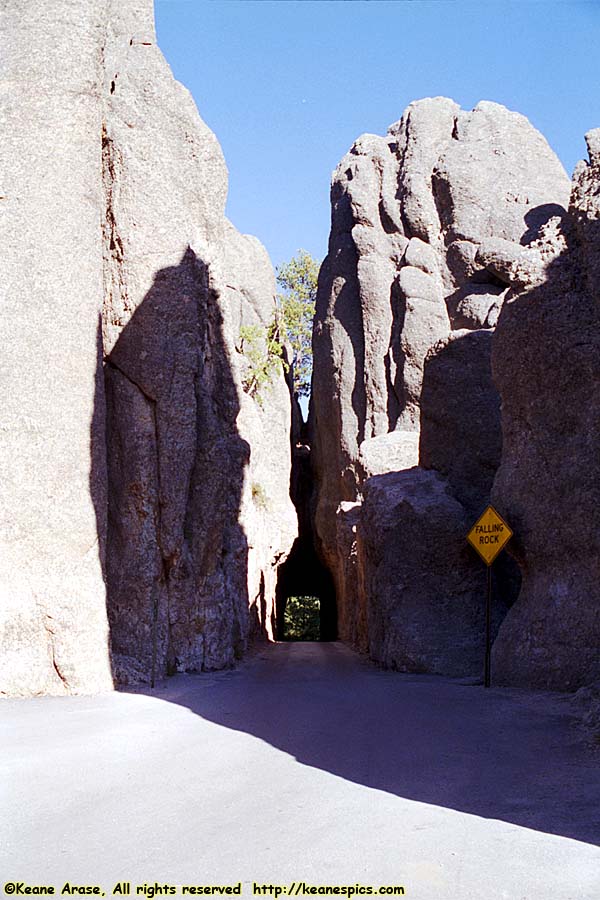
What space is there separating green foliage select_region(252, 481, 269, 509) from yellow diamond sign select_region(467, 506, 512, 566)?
528 inches

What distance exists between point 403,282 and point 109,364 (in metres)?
15.0

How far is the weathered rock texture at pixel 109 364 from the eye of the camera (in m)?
10.3

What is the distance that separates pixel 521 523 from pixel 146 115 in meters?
7.77

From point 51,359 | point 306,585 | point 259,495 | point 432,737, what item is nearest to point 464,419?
point 51,359

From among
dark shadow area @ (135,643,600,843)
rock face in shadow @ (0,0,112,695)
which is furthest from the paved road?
rock face in shadow @ (0,0,112,695)

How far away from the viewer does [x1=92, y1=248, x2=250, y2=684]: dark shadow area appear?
39.0 ft

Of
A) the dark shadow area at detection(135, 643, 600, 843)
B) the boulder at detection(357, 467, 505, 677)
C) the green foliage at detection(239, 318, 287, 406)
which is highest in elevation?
the green foliage at detection(239, 318, 287, 406)

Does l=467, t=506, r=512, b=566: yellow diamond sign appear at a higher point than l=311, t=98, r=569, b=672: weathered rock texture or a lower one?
lower

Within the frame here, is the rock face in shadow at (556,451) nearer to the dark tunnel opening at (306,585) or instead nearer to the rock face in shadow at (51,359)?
the rock face in shadow at (51,359)

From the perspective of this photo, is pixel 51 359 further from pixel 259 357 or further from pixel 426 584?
pixel 259 357

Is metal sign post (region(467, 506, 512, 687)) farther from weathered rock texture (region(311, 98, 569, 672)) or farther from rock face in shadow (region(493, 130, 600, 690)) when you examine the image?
weathered rock texture (region(311, 98, 569, 672))

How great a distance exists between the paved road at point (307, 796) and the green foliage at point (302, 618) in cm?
3253

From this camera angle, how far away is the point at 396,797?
5043mm

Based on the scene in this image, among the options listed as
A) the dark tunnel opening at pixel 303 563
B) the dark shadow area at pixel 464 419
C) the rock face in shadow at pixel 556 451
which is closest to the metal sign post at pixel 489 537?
the rock face in shadow at pixel 556 451
